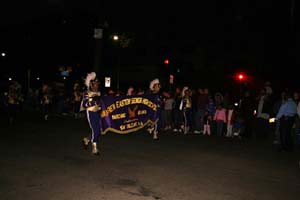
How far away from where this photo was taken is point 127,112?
13891 millimetres

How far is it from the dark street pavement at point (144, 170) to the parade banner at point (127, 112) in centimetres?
53

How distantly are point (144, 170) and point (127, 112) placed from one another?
5086 millimetres

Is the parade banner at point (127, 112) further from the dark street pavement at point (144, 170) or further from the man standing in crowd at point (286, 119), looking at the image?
the man standing in crowd at point (286, 119)

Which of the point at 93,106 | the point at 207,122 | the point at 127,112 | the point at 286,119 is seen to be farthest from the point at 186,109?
the point at 93,106

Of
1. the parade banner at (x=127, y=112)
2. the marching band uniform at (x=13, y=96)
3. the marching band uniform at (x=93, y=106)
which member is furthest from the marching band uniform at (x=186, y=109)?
the marching band uniform at (x=13, y=96)

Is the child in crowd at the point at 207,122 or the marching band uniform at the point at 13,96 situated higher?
the marching band uniform at the point at 13,96

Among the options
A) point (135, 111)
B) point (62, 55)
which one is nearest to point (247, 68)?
point (135, 111)

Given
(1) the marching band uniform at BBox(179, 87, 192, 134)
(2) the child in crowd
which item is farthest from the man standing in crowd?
(1) the marching band uniform at BBox(179, 87, 192, 134)

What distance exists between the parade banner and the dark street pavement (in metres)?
0.53

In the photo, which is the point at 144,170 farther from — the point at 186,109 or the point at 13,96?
the point at 13,96

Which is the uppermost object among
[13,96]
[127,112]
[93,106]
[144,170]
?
[13,96]

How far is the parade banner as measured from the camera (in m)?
12.9

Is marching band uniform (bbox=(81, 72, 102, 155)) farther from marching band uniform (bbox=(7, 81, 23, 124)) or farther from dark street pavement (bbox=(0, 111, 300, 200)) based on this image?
marching band uniform (bbox=(7, 81, 23, 124))

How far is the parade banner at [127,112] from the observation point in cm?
1285
